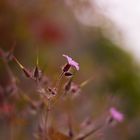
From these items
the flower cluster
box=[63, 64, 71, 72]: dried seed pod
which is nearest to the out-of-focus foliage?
the flower cluster

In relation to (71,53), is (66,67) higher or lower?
higher

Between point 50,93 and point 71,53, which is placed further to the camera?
point 71,53

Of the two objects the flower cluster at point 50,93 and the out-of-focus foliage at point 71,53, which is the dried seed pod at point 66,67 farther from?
the out-of-focus foliage at point 71,53

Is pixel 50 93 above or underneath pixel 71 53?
above

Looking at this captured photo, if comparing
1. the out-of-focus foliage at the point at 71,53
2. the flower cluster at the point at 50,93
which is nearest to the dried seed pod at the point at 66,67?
the flower cluster at the point at 50,93

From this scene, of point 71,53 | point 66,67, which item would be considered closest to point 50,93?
point 66,67

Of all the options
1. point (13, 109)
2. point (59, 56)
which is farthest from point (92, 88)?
point (13, 109)

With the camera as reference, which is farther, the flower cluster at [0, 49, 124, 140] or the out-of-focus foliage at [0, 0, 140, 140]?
the out-of-focus foliage at [0, 0, 140, 140]

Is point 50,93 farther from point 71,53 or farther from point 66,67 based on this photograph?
point 71,53

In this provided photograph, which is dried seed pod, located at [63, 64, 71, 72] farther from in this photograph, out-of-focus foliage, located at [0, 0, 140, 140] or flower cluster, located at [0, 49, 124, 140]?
out-of-focus foliage, located at [0, 0, 140, 140]

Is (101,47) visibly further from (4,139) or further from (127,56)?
(4,139)

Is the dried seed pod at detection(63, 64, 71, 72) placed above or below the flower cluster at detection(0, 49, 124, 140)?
above
